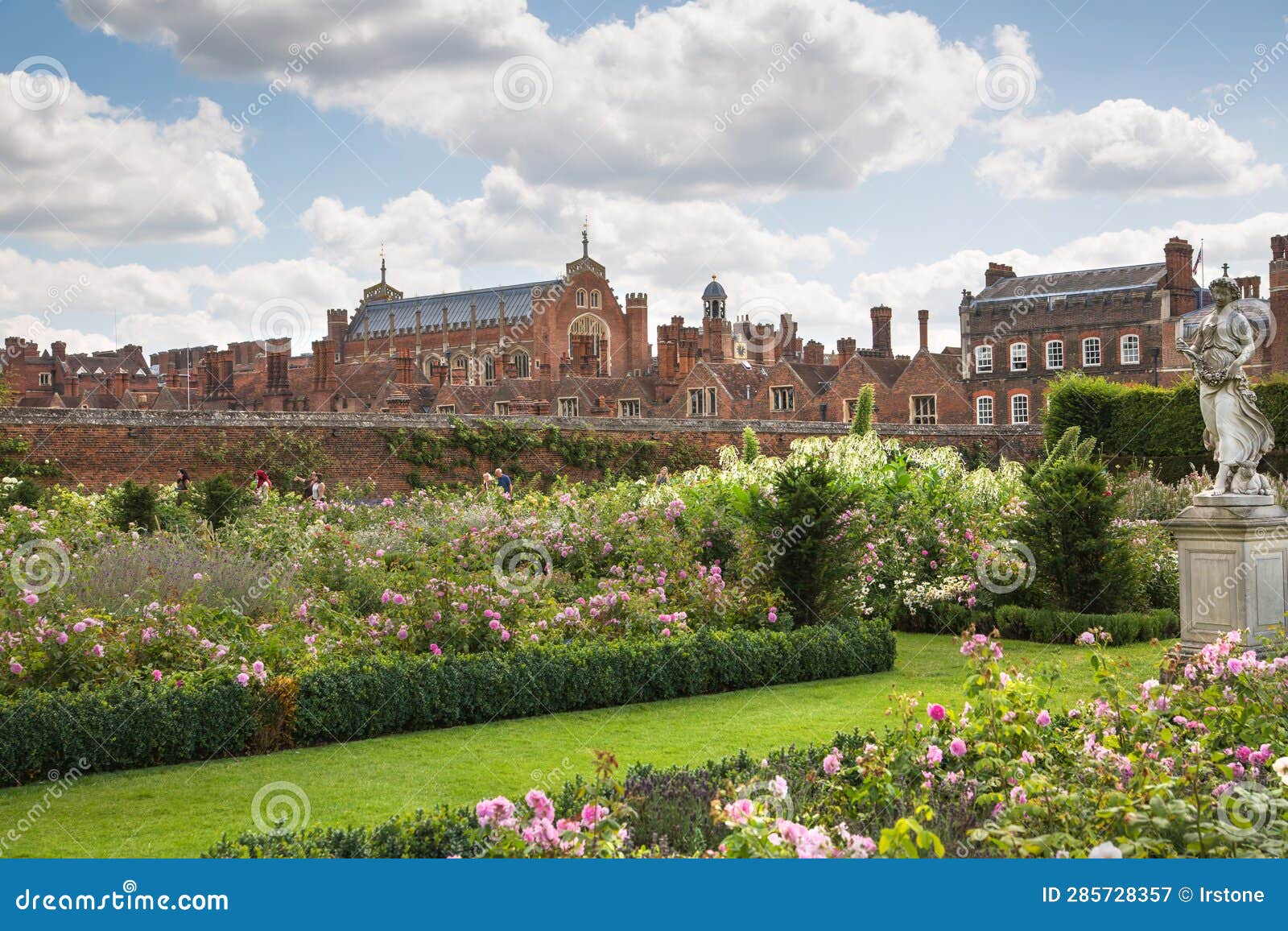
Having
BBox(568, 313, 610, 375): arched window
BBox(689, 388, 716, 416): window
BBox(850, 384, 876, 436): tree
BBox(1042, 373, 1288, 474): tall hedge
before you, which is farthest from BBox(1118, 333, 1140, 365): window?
BBox(568, 313, 610, 375): arched window

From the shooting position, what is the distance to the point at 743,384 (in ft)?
138

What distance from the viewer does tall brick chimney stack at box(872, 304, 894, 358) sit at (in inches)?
1784

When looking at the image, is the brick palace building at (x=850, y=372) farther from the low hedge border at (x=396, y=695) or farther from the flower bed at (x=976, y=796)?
the flower bed at (x=976, y=796)

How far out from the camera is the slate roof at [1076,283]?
134 feet

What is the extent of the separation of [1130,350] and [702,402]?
15422 millimetres

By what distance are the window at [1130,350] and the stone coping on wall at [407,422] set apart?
6515mm

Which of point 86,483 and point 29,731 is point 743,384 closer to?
point 86,483

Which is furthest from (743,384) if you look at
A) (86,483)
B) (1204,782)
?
(1204,782)

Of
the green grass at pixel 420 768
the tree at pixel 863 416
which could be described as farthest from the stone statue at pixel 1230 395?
the tree at pixel 863 416

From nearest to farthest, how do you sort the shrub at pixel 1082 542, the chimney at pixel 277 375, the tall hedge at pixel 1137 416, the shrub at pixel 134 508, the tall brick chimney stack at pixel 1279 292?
the shrub at pixel 1082 542 < the shrub at pixel 134 508 < the tall hedge at pixel 1137 416 < the tall brick chimney stack at pixel 1279 292 < the chimney at pixel 277 375

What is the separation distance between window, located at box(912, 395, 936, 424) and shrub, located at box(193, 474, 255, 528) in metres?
27.9

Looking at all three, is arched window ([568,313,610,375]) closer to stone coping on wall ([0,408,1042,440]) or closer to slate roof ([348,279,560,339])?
slate roof ([348,279,560,339])

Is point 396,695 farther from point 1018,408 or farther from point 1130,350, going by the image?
point 1130,350

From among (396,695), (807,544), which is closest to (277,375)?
(807,544)
